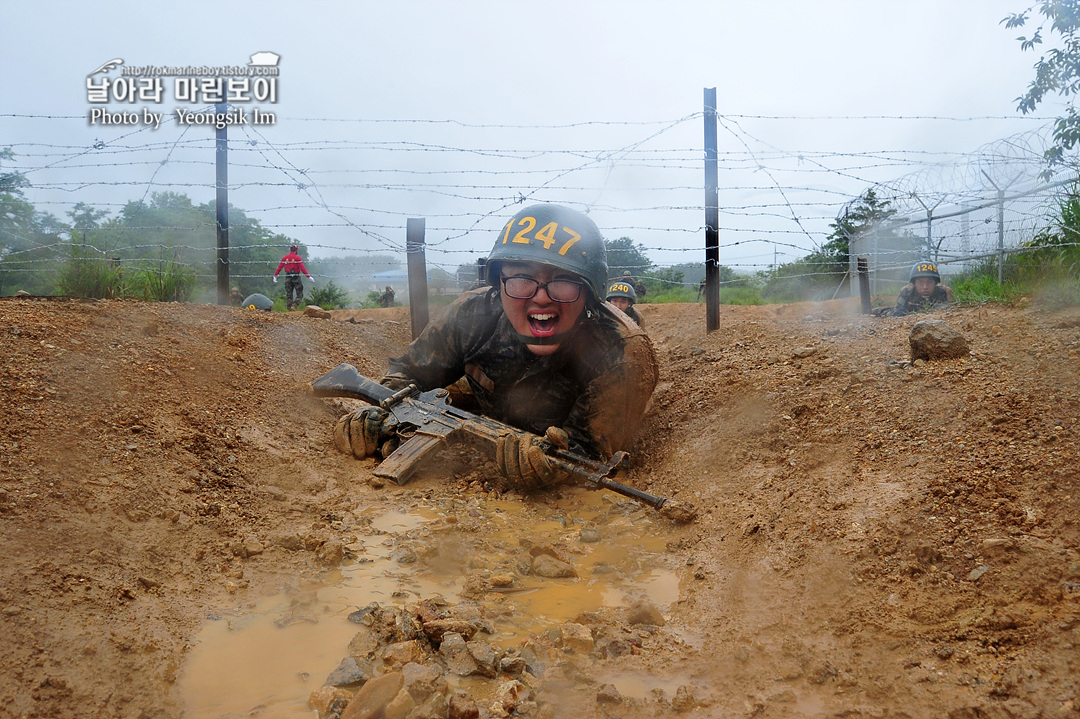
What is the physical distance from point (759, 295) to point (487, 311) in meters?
13.2

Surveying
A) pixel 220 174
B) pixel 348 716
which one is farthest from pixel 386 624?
pixel 220 174

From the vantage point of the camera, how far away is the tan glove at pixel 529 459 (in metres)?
3.38

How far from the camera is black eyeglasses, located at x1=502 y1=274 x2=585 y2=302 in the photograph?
3625mm

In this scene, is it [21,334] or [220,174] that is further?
[220,174]

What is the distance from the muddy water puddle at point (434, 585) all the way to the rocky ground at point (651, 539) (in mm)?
31

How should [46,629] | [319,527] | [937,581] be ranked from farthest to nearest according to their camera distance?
[319,527] < [937,581] < [46,629]

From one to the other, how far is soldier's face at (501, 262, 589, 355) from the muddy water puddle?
3.14ft

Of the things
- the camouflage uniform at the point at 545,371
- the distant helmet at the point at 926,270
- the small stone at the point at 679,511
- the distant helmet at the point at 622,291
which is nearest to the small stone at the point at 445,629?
the small stone at the point at 679,511

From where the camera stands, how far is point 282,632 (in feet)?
6.09

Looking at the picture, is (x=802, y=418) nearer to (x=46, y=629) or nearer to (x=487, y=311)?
(x=487, y=311)

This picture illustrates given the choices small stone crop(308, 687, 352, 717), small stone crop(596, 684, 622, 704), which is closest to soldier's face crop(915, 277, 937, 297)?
small stone crop(596, 684, 622, 704)

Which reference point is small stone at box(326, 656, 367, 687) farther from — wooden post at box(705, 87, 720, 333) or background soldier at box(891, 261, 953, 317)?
background soldier at box(891, 261, 953, 317)

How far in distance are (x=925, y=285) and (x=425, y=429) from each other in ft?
23.0

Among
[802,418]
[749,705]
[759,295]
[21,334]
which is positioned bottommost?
[749,705]
